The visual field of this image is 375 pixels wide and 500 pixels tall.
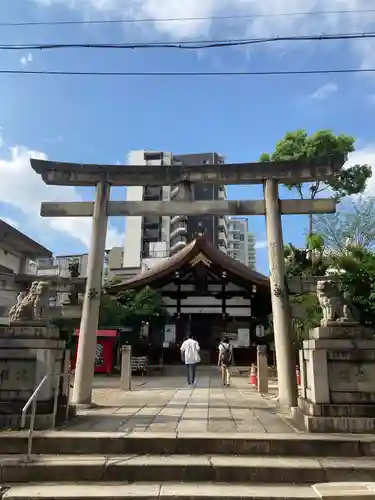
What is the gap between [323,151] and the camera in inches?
1067

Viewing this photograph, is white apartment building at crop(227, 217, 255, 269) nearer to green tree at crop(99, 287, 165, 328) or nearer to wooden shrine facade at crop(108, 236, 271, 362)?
wooden shrine facade at crop(108, 236, 271, 362)

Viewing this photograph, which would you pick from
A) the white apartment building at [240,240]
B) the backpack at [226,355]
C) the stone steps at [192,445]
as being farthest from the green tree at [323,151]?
the white apartment building at [240,240]

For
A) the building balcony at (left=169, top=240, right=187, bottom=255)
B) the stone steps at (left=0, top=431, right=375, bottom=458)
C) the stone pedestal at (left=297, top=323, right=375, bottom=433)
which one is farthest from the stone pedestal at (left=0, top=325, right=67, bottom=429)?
the building balcony at (left=169, top=240, right=187, bottom=255)

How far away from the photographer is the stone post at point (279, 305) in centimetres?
858

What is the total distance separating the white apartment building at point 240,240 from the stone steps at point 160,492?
75.9 metres

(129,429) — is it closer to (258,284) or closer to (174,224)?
(258,284)

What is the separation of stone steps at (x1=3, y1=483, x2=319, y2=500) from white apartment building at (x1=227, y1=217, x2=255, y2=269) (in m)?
75.9

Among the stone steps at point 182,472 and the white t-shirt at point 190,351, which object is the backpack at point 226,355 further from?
the stone steps at point 182,472

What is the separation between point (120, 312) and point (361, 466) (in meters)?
16.3

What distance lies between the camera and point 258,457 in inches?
201

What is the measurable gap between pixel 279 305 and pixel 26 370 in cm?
542

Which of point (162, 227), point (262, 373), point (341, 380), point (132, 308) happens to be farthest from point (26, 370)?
point (162, 227)

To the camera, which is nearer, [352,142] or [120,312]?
[120,312]

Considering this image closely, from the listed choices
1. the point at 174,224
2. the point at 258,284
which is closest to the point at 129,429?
the point at 258,284
